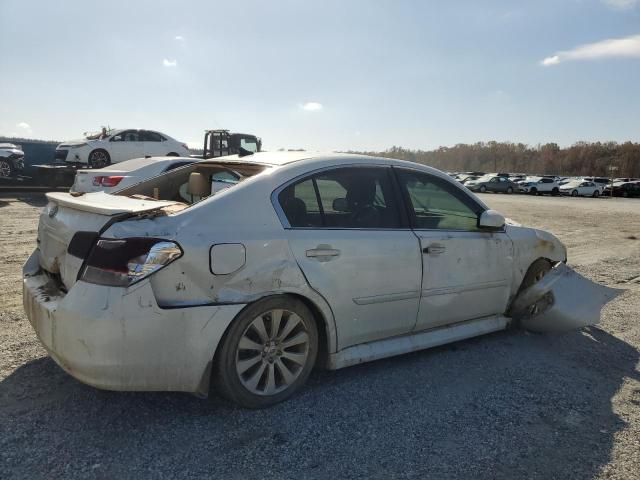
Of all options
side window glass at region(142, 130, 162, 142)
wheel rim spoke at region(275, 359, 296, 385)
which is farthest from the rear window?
side window glass at region(142, 130, 162, 142)

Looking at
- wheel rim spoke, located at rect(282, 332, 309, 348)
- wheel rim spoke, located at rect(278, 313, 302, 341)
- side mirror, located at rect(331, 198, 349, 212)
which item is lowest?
wheel rim spoke, located at rect(282, 332, 309, 348)

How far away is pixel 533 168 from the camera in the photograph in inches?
4262

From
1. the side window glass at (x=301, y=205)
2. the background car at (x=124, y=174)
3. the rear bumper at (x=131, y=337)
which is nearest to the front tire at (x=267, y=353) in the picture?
the rear bumper at (x=131, y=337)

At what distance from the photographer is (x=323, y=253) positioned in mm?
3166

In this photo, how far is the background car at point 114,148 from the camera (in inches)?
673

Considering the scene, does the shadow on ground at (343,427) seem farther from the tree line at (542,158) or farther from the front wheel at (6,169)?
the tree line at (542,158)

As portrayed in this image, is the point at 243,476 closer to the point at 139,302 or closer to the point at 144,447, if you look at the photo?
the point at 144,447

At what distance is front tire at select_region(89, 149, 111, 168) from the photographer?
1722 centimetres

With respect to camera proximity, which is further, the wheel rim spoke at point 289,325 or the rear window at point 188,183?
the rear window at point 188,183

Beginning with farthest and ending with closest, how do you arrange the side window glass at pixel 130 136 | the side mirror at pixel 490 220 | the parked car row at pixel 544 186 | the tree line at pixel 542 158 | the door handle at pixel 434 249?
the tree line at pixel 542 158
the parked car row at pixel 544 186
the side window glass at pixel 130 136
the side mirror at pixel 490 220
the door handle at pixel 434 249

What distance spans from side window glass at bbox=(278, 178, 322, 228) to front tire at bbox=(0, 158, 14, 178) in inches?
638

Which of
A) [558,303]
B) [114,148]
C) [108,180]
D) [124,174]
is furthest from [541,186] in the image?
[558,303]

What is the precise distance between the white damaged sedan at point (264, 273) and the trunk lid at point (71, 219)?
2 cm

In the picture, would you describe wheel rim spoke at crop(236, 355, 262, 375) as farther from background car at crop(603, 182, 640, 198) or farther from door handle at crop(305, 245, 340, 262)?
background car at crop(603, 182, 640, 198)
